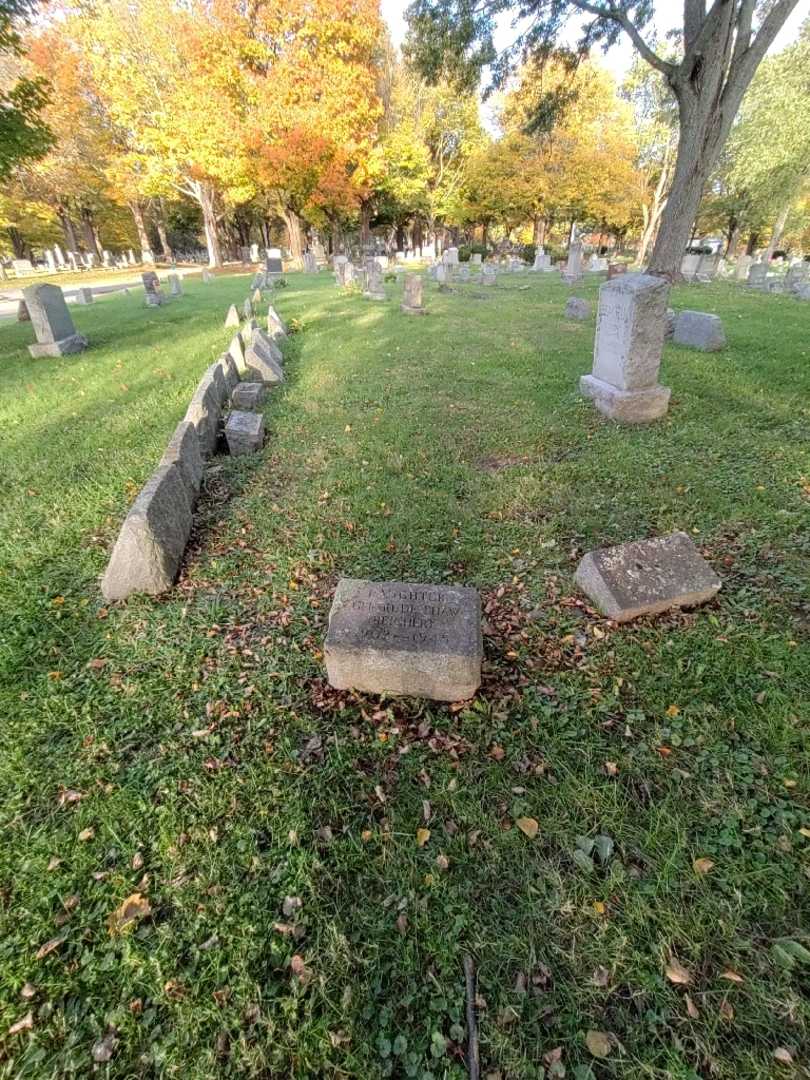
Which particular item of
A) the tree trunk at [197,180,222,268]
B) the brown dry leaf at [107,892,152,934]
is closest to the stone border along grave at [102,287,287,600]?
the brown dry leaf at [107,892,152,934]

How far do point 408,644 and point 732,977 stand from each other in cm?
176

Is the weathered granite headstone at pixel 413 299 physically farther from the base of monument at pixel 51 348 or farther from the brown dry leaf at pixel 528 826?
the brown dry leaf at pixel 528 826

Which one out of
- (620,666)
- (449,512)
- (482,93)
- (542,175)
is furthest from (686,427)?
(542,175)

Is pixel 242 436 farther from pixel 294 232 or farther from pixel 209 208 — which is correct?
pixel 294 232

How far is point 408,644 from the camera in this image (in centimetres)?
273

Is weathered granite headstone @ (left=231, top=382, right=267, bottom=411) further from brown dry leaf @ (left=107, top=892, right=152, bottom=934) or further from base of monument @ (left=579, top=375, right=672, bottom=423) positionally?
brown dry leaf @ (left=107, top=892, right=152, bottom=934)

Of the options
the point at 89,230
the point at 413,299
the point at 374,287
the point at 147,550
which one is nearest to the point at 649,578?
the point at 147,550

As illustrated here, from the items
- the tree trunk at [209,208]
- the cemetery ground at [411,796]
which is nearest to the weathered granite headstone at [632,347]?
the cemetery ground at [411,796]

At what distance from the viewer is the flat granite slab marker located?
272 centimetres

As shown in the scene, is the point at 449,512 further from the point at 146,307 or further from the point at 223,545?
the point at 146,307

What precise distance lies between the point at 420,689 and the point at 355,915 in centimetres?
111

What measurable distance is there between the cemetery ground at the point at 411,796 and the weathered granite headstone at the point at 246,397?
2556mm

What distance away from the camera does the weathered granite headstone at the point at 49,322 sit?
1042 cm

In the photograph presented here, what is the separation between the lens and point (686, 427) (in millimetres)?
5812
